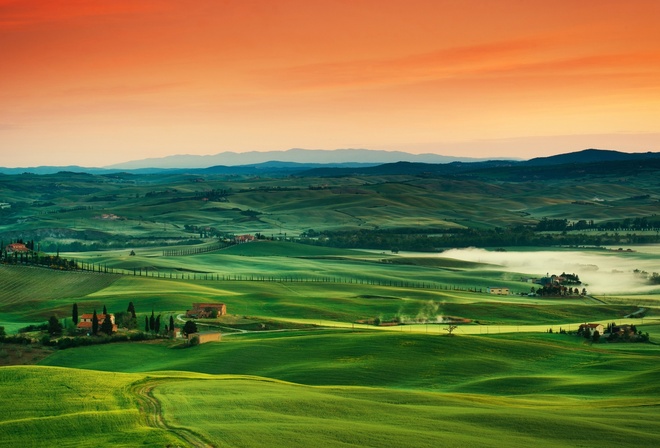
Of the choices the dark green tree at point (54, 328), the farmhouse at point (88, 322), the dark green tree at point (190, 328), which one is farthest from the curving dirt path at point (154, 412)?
the farmhouse at point (88, 322)

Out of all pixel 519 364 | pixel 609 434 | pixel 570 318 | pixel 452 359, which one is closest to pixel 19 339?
pixel 452 359

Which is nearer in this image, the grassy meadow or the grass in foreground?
the grass in foreground

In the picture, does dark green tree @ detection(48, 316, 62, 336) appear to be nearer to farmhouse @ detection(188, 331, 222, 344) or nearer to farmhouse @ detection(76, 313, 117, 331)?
farmhouse @ detection(76, 313, 117, 331)

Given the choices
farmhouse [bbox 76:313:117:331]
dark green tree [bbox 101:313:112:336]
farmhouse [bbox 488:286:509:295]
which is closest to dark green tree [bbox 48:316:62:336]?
farmhouse [bbox 76:313:117:331]

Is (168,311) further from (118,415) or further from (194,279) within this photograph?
(118,415)

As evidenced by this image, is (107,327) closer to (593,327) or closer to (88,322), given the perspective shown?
(88,322)

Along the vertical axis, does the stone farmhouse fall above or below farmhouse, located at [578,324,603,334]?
below
